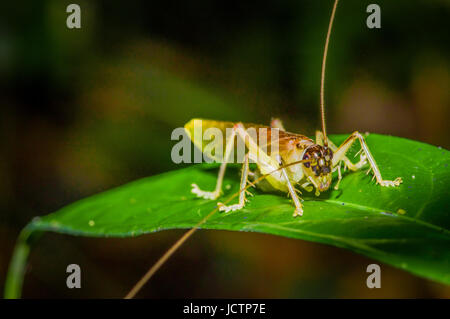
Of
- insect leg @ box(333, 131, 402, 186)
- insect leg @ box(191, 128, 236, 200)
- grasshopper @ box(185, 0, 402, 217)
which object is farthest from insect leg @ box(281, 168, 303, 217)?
insect leg @ box(191, 128, 236, 200)

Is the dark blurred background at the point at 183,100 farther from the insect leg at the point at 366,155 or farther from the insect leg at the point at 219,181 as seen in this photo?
the insect leg at the point at 366,155

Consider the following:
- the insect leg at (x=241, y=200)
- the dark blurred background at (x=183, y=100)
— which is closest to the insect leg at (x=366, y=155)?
the insect leg at (x=241, y=200)

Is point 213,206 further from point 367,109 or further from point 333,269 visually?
point 367,109

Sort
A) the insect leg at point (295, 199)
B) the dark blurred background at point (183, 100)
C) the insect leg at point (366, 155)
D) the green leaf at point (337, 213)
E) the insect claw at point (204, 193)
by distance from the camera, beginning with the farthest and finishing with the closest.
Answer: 1. the dark blurred background at point (183, 100)
2. the insect claw at point (204, 193)
3. the insect leg at point (366, 155)
4. the insect leg at point (295, 199)
5. the green leaf at point (337, 213)

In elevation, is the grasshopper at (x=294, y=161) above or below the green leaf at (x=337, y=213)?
above

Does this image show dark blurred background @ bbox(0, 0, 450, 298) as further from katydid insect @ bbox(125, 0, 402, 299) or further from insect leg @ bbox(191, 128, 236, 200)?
katydid insect @ bbox(125, 0, 402, 299)

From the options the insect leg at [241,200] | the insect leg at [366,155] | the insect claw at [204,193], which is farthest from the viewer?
the insect claw at [204,193]
